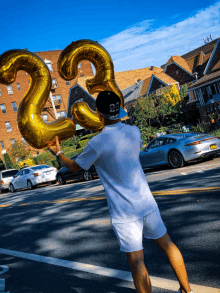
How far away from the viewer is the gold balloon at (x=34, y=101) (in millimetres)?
2838

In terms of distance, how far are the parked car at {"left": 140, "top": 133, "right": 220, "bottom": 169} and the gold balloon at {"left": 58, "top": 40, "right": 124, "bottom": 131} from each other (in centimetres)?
949

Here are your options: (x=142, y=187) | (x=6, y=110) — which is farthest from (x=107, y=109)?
(x=6, y=110)

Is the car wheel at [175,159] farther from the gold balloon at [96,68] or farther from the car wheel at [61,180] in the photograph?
the gold balloon at [96,68]

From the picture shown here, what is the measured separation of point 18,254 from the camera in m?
5.98

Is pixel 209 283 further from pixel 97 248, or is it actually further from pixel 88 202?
pixel 88 202

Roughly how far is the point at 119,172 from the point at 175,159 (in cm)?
1053

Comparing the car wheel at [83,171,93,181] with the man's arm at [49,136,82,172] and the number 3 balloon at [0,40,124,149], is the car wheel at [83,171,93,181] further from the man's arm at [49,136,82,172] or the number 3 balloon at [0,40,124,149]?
the man's arm at [49,136,82,172]

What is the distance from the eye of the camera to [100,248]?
5.30 m

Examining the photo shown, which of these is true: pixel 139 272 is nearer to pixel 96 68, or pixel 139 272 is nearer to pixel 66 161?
pixel 66 161

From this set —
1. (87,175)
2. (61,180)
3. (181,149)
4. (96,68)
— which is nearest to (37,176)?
(61,180)

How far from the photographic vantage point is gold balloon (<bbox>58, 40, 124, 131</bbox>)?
3086mm

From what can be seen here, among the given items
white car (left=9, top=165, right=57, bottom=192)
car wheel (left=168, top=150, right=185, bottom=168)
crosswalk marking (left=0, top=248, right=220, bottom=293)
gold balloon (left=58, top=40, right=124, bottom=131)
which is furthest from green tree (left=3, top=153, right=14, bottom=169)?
gold balloon (left=58, top=40, right=124, bottom=131)

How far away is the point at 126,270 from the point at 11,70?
2.80 metres

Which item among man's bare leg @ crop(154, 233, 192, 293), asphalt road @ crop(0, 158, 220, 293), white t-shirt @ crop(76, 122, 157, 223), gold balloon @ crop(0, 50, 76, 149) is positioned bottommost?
asphalt road @ crop(0, 158, 220, 293)
